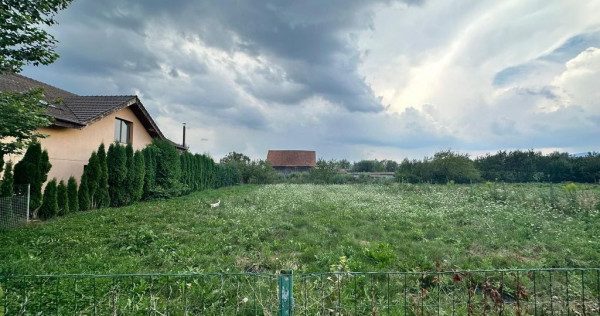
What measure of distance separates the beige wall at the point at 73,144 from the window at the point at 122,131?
1.21 feet

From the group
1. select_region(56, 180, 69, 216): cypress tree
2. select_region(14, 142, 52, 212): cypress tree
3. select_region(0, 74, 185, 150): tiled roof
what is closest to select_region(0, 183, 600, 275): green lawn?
select_region(56, 180, 69, 216): cypress tree

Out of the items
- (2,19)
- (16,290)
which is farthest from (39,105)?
(16,290)

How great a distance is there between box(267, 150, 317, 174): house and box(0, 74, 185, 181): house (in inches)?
1479

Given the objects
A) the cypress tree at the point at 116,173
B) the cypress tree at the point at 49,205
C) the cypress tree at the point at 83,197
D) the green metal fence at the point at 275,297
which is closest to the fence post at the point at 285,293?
the green metal fence at the point at 275,297

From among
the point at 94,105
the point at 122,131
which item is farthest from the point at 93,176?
the point at 122,131

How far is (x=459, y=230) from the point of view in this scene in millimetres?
7180

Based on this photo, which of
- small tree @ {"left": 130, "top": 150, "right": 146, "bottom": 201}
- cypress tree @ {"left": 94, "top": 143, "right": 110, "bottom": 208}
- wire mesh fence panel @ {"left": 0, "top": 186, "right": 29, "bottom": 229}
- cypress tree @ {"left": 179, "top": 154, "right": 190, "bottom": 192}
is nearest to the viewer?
wire mesh fence panel @ {"left": 0, "top": 186, "right": 29, "bottom": 229}

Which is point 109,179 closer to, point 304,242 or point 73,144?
point 73,144

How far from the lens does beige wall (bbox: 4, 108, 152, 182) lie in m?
10.8

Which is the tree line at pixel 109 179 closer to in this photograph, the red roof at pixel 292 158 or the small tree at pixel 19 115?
the small tree at pixel 19 115

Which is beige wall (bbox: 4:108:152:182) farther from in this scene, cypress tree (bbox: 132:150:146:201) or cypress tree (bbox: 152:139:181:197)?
cypress tree (bbox: 152:139:181:197)

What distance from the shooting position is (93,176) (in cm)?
1091

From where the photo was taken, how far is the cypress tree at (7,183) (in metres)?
7.94

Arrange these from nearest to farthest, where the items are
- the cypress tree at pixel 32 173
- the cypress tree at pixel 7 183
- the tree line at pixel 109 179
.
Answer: the cypress tree at pixel 7 183 < the cypress tree at pixel 32 173 < the tree line at pixel 109 179
